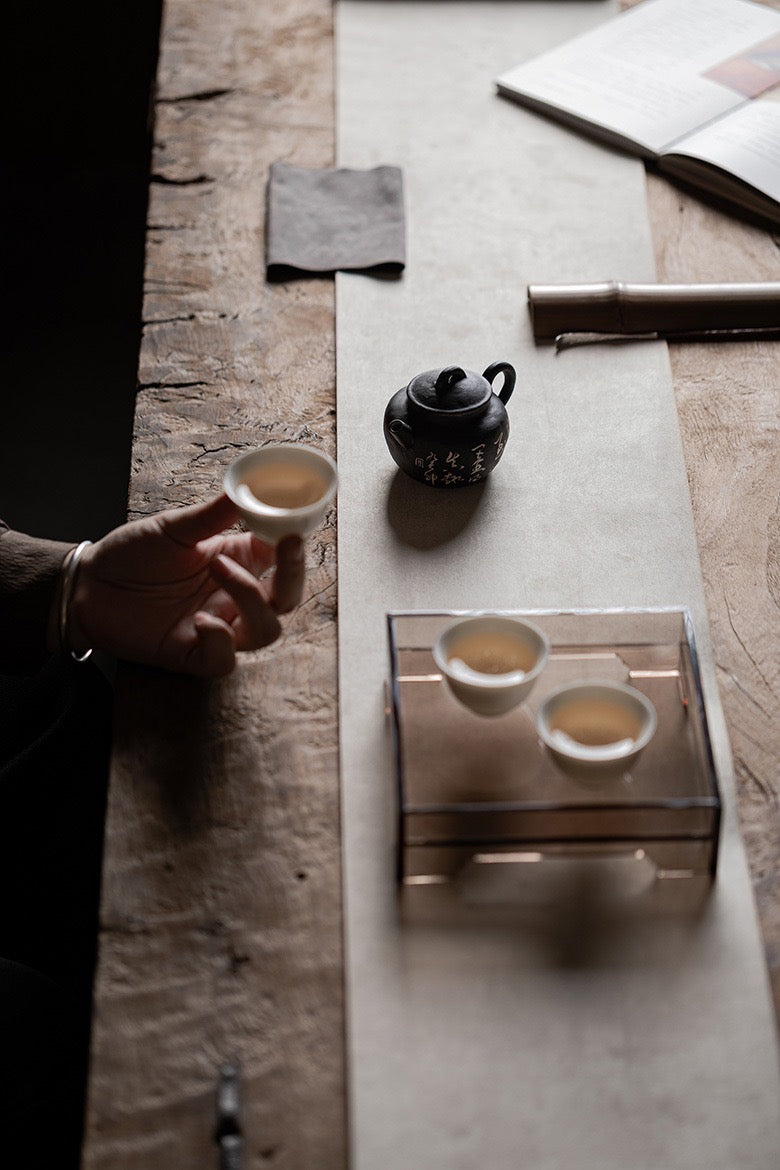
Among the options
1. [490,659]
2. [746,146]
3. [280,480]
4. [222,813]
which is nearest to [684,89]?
[746,146]

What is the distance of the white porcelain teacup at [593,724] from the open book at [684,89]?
0.97 meters

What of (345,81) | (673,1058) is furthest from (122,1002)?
(345,81)

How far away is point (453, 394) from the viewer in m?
1.22

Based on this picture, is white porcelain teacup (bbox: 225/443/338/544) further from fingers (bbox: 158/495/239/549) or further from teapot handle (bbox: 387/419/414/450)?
teapot handle (bbox: 387/419/414/450)

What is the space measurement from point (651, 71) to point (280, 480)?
1164 mm

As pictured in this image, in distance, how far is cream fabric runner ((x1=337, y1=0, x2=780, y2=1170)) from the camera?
→ 2.64 ft

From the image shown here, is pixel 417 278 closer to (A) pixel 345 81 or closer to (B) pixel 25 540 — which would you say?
(A) pixel 345 81

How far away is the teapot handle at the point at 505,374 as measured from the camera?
4.08 ft

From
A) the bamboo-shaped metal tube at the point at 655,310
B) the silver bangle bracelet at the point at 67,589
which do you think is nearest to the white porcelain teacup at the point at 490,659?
the silver bangle bracelet at the point at 67,589

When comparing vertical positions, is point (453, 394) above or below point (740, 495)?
above

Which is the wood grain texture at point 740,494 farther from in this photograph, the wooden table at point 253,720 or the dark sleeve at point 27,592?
the dark sleeve at point 27,592

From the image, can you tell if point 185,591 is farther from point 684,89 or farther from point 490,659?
point 684,89

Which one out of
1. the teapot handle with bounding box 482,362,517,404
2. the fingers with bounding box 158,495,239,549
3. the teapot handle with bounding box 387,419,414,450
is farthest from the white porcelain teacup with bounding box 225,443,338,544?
the teapot handle with bounding box 482,362,517,404

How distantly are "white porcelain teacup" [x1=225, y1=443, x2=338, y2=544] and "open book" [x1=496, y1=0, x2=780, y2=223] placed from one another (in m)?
0.90
